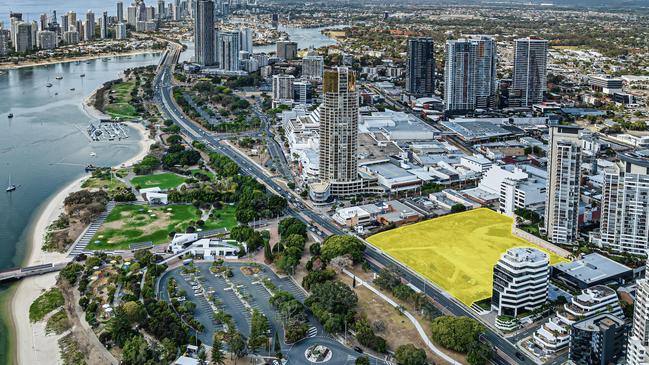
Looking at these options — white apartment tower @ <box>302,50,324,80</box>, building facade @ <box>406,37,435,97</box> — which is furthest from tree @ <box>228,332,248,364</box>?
white apartment tower @ <box>302,50,324,80</box>

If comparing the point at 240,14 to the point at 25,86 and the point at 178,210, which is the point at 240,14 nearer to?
the point at 25,86

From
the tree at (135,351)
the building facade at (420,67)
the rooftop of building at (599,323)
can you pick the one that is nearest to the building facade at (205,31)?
the building facade at (420,67)

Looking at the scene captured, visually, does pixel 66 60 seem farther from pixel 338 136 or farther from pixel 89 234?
pixel 89 234

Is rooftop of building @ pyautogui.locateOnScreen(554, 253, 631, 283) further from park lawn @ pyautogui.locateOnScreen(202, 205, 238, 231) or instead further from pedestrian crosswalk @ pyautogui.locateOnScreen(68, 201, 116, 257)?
pedestrian crosswalk @ pyautogui.locateOnScreen(68, 201, 116, 257)

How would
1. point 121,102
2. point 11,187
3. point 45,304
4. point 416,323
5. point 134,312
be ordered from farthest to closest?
point 121,102, point 11,187, point 45,304, point 416,323, point 134,312

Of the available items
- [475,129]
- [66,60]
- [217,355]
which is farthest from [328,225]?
[66,60]

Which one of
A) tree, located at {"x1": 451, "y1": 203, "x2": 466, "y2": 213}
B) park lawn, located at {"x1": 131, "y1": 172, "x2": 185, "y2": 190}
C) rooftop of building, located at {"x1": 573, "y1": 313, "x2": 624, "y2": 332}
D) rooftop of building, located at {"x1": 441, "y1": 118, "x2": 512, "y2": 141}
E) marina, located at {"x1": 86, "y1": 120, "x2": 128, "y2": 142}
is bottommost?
rooftop of building, located at {"x1": 573, "y1": 313, "x2": 624, "y2": 332}

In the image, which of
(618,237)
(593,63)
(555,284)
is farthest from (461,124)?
(593,63)
